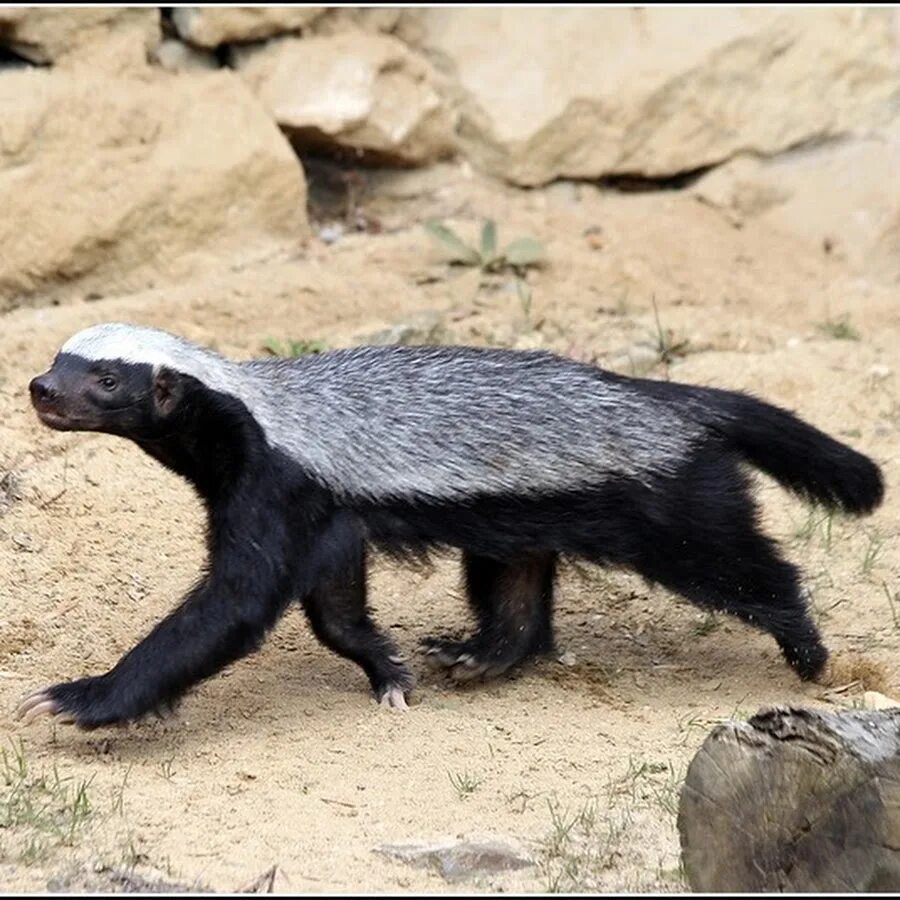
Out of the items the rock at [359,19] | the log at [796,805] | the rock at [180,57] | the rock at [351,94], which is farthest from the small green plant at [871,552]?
the rock at [180,57]

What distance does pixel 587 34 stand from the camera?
34.3 ft

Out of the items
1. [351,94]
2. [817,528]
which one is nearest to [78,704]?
[817,528]

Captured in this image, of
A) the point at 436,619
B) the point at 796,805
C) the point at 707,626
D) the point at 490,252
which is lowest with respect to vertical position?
the point at 436,619

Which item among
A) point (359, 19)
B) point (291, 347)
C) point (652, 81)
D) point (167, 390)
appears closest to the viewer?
point (167, 390)

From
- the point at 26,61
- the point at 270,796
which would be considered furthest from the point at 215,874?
the point at 26,61

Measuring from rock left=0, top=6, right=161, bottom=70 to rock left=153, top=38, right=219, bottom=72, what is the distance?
145mm

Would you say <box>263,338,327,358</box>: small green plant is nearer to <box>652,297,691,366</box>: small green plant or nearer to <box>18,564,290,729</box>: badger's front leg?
<box>652,297,691,366</box>: small green plant

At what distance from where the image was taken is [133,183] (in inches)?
362

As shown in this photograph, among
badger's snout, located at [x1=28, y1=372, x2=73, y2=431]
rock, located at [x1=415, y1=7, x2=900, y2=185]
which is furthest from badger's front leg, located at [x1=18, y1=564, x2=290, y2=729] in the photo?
rock, located at [x1=415, y1=7, x2=900, y2=185]

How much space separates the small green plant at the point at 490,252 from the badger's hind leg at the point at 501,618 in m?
2.86

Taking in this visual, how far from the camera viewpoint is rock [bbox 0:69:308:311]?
29.5 feet

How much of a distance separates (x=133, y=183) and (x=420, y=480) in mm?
3513

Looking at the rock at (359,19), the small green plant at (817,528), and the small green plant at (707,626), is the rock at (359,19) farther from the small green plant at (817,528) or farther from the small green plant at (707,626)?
the small green plant at (707,626)

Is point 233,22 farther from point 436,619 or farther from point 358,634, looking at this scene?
point 358,634
